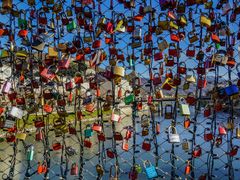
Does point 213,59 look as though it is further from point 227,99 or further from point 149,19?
point 149,19

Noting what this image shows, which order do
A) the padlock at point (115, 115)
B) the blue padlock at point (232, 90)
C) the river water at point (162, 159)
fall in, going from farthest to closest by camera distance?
1. the river water at point (162, 159)
2. the padlock at point (115, 115)
3. the blue padlock at point (232, 90)

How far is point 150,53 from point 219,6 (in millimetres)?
473

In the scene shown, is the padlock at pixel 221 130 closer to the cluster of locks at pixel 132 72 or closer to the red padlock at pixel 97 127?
the cluster of locks at pixel 132 72

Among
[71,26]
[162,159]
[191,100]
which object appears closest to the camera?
[191,100]

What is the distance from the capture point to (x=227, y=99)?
6.90ft

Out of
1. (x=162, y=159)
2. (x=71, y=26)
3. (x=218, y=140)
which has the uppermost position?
(x=71, y=26)

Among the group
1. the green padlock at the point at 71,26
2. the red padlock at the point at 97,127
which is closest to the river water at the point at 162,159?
the red padlock at the point at 97,127

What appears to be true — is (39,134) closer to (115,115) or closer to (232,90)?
(115,115)

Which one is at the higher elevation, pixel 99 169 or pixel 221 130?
pixel 221 130

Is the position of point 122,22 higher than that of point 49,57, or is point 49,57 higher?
point 122,22

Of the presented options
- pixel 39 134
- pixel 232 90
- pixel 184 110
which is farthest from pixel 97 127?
pixel 232 90

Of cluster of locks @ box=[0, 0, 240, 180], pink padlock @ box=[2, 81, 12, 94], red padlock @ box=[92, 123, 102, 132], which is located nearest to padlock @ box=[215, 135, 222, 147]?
cluster of locks @ box=[0, 0, 240, 180]

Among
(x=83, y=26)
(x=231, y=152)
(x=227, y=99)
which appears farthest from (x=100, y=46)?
(x=231, y=152)

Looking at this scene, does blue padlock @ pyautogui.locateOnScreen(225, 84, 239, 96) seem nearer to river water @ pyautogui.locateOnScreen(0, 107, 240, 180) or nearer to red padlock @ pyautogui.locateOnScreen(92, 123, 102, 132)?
river water @ pyautogui.locateOnScreen(0, 107, 240, 180)
